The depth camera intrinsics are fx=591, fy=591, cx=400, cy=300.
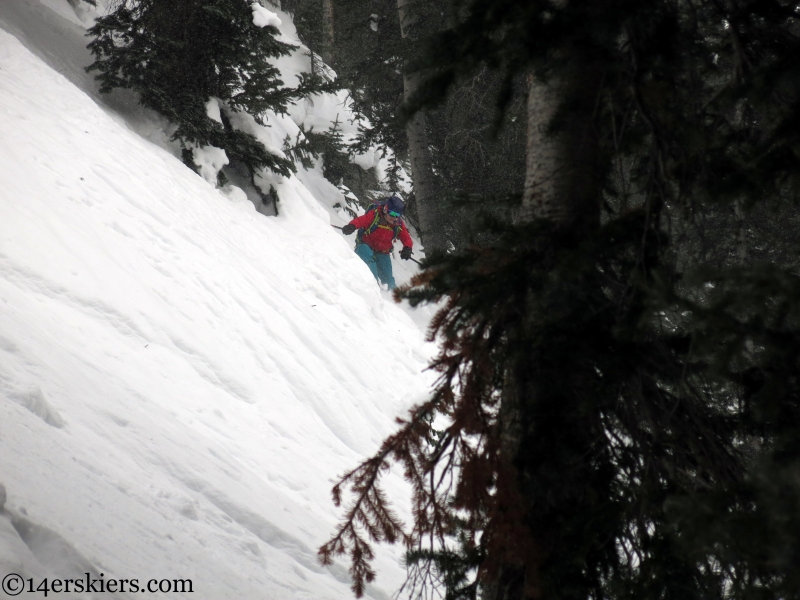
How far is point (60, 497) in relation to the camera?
334cm

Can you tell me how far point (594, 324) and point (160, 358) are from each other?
4.90m

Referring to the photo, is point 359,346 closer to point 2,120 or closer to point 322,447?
point 322,447

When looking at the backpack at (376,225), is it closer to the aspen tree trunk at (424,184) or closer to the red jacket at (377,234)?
the red jacket at (377,234)

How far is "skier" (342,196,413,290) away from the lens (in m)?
12.8

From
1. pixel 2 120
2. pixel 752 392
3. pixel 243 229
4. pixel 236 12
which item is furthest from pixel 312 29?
pixel 752 392

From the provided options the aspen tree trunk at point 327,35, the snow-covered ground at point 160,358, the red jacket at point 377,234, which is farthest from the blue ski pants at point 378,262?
the aspen tree trunk at point 327,35

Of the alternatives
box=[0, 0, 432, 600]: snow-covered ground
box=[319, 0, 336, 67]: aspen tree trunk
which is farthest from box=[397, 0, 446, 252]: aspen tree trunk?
box=[319, 0, 336, 67]: aspen tree trunk

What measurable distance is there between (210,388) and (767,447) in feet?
17.0

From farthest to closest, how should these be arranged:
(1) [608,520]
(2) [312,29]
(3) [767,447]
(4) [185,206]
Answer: (2) [312,29] < (4) [185,206] < (3) [767,447] < (1) [608,520]

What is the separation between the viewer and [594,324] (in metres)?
2.46

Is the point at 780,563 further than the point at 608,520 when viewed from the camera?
No

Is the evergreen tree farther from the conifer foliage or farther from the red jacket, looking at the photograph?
the red jacket

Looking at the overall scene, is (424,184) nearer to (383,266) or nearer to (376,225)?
(376,225)

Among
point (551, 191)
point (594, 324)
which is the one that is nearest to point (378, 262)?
point (551, 191)
